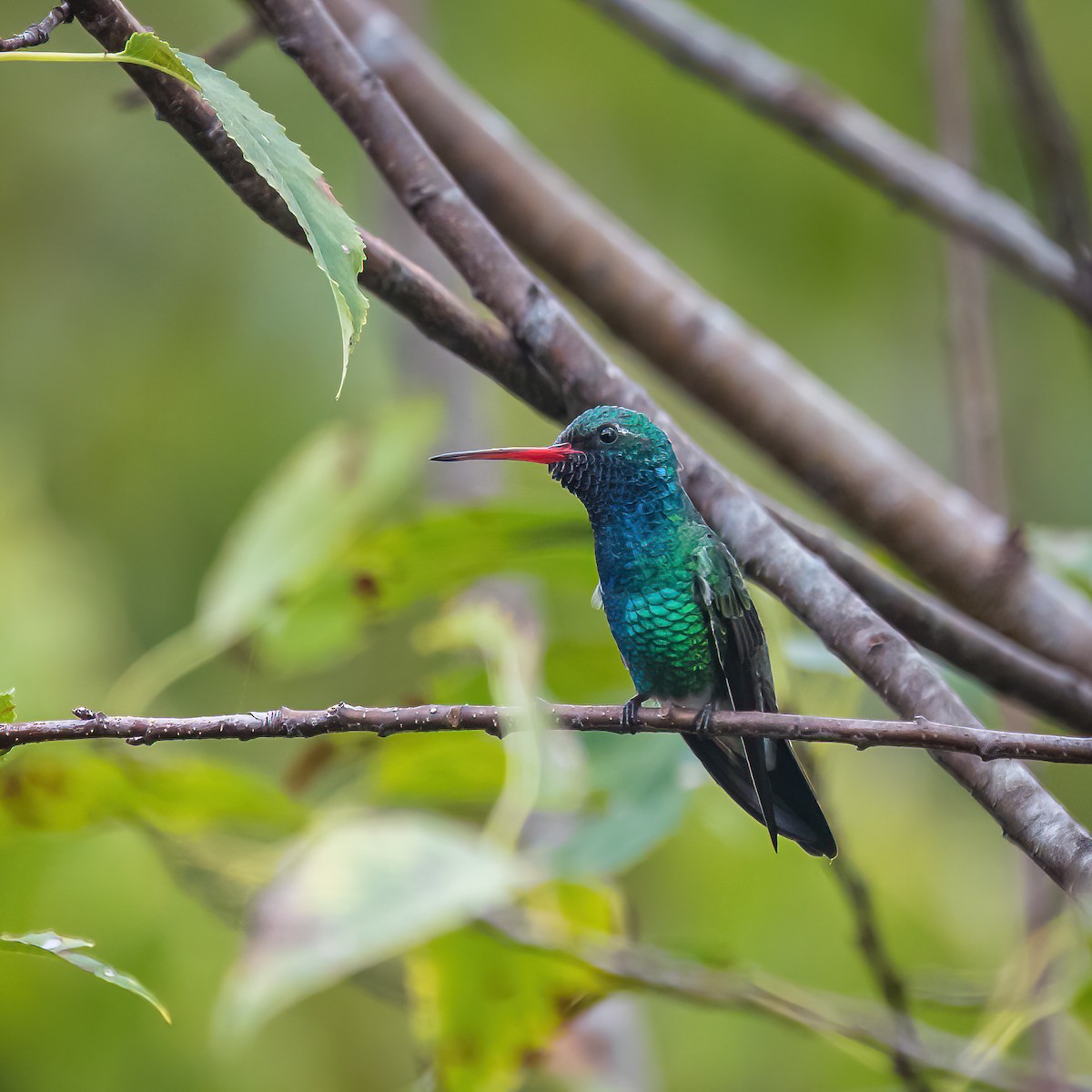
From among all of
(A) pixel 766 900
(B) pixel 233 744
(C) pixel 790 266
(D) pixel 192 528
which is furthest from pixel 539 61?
(A) pixel 766 900

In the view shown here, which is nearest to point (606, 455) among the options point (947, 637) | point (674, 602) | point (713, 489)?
point (713, 489)

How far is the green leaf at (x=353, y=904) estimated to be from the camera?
1.43 meters

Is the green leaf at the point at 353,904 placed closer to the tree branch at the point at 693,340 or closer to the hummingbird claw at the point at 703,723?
the hummingbird claw at the point at 703,723

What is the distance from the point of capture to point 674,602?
5.76 feet

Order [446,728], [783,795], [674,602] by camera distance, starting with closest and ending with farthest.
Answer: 1. [446,728]
2. [783,795]
3. [674,602]

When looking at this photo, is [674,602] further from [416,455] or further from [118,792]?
[118,792]

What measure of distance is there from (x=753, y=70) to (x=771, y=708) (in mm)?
1747

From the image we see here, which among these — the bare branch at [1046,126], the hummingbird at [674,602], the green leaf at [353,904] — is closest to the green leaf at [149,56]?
the hummingbird at [674,602]

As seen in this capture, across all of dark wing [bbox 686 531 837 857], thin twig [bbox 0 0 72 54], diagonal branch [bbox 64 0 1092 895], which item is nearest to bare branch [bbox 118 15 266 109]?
diagonal branch [bbox 64 0 1092 895]

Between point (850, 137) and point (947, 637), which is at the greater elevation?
point (850, 137)

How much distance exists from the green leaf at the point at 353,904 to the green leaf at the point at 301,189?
30.4 inches

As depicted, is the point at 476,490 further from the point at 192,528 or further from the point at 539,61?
the point at 539,61

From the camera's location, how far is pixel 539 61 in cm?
522

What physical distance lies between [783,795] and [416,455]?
0.98 meters
